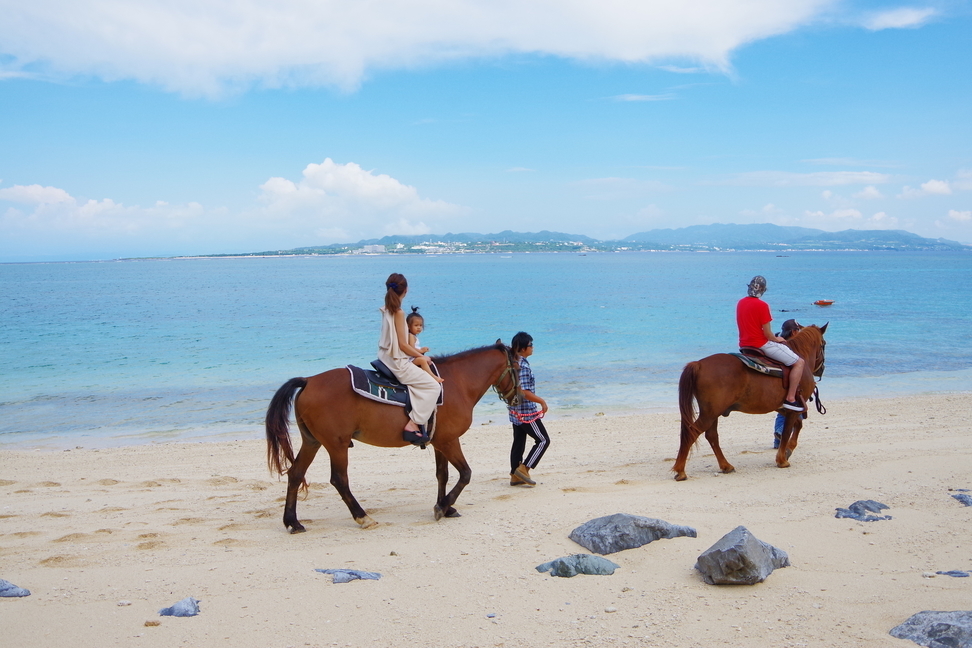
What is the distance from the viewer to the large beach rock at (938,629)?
A: 409 centimetres

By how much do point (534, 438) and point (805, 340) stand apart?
454cm

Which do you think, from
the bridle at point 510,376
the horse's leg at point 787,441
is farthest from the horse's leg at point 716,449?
the bridle at point 510,376

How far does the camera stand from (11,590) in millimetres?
5273

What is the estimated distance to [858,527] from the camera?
645 centimetres

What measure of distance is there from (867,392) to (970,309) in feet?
109

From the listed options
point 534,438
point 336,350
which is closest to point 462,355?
point 534,438

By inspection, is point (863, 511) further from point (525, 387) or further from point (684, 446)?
point (525, 387)

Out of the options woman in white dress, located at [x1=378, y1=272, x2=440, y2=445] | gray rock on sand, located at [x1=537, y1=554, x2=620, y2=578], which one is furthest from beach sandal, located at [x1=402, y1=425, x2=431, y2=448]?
gray rock on sand, located at [x1=537, y1=554, x2=620, y2=578]

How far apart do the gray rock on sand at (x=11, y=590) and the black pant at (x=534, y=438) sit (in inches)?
205

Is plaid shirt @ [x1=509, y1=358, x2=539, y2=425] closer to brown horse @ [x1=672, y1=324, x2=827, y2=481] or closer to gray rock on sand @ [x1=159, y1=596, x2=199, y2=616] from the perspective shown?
brown horse @ [x1=672, y1=324, x2=827, y2=481]

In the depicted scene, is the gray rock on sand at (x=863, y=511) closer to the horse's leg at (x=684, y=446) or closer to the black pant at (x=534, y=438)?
the horse's leg at (x=684, y=446)

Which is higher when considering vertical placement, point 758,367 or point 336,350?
point 758,367

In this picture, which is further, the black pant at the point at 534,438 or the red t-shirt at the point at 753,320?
the red t-shirt at the point at 753,320

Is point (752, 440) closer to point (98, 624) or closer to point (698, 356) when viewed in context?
point (98, 624)
